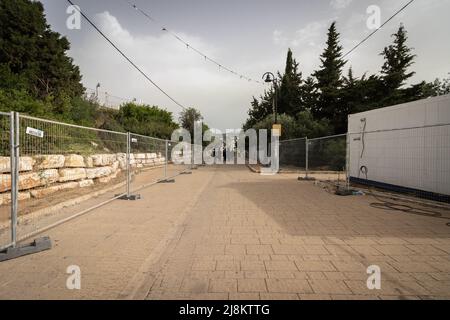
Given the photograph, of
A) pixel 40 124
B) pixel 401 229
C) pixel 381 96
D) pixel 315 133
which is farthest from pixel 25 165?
pixel 381 96

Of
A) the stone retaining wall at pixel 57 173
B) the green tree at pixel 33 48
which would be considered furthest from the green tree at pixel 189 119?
the stone retaining wall at pixel 57 173

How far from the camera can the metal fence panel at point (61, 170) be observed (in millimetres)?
5637

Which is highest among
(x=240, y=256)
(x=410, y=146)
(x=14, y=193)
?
(x=410, y=146)

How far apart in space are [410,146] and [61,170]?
412 inches

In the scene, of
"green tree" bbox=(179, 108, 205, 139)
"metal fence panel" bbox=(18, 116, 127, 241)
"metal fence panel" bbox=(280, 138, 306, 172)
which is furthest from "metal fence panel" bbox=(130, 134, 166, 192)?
"green tree" bbox=(179, 108, 205, 139)

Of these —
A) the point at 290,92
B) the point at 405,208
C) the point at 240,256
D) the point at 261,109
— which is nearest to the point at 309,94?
the point at 290,92

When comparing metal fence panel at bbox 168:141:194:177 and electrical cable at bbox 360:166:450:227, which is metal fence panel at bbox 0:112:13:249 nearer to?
electrical cable at bbox 360:166:450:227

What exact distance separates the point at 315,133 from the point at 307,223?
823 inches

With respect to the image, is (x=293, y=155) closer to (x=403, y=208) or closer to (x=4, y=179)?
(x=403, y=208)

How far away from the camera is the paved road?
10.7 ft

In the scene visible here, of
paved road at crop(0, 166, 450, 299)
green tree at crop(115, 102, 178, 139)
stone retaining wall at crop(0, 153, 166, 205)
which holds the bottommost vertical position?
paved road at crop(0, 166, 450, 299)

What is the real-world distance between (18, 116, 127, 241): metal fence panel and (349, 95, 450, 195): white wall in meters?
8.18

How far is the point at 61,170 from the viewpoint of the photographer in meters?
7.84

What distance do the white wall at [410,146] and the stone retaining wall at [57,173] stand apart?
8568 millimetres
